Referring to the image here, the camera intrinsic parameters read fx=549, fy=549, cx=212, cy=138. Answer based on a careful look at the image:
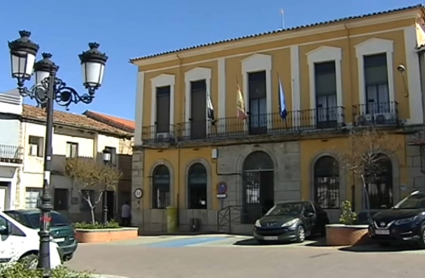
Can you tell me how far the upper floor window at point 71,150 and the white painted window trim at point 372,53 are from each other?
1618 cm

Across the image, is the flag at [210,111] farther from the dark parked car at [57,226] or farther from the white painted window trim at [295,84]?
the dark parked car at [57,226]

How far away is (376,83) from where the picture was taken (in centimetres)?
2220

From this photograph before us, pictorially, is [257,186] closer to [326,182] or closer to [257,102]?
[326,182]

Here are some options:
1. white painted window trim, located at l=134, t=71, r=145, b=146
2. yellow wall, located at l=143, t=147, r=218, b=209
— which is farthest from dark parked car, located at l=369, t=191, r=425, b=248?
white painted window trim, located at l=134, t=71, r=145, b=146

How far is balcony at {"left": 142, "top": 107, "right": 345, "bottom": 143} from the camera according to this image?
22859 mm

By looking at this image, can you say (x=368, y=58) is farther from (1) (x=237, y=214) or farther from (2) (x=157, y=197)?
(2) (x=157, y=197)

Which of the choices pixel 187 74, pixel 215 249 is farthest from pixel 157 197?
pixel 215 249

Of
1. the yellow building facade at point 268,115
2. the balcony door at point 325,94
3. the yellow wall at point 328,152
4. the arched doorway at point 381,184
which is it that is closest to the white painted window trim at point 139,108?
the yellow building facade at point 268,115

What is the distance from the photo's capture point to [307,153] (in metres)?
22.9

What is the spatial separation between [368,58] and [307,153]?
15.1 feet

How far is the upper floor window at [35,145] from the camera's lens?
28.6 metres

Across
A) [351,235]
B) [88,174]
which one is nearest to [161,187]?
[88,174]

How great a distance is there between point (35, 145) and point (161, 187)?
24.3 ft

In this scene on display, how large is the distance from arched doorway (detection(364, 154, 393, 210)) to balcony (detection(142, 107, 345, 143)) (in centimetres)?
225
